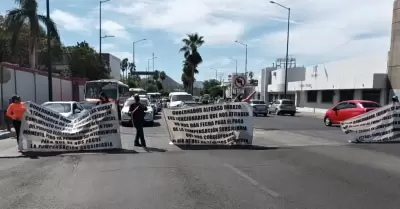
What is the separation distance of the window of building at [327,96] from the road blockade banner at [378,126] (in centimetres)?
3242

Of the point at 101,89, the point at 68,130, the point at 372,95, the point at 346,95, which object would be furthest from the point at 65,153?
the point at 346,95

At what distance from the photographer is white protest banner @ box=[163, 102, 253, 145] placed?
43.9ft

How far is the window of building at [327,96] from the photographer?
47206 millimetres

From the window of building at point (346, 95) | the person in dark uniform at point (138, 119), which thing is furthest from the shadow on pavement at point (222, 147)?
the window of building at point (346, 95)

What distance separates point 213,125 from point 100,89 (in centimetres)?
2385

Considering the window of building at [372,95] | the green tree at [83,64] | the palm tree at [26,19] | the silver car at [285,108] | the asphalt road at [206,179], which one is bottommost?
the silver car at [285,108]

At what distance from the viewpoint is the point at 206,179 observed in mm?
8070

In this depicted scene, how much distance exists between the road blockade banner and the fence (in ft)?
48.2

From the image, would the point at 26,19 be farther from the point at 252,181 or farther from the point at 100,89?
the point at 252,181

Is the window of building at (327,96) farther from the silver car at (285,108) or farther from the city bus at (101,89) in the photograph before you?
the city bus at (101,89)

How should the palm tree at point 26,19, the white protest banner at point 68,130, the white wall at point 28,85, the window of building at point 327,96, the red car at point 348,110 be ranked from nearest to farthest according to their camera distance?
1. the white protest banner at point 68,130
2. the red car at point 348,110
3. the white wall at point 28,85
4. the palm tree at point 26,19
5. the window of building at point 327,96

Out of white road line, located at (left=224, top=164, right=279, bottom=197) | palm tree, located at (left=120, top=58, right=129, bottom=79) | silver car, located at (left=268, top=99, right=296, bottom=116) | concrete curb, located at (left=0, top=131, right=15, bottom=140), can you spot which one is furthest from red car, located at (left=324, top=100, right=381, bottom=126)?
palm tree, located at (left=120, top=58, right=129, bottom=79)

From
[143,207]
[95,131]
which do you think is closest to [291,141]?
[95,131]

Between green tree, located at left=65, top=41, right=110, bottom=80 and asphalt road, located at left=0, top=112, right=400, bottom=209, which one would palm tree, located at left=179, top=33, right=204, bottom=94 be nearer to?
green tree, located at left=65, top=41, right=110, bottom=80
